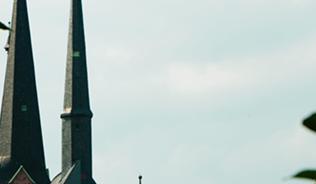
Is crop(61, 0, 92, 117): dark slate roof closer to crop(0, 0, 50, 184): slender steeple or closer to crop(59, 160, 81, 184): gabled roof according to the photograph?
crop(0, 0, 50, 184): slender steeple

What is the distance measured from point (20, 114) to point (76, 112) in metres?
4.04

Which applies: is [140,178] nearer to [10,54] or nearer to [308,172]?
[10,54]

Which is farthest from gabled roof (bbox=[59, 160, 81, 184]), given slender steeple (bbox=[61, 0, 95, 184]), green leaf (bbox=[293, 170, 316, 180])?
green leaf (bbox=[293, 170, 316, 180])

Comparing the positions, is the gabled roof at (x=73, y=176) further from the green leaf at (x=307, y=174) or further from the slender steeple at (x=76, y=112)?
the green leaf at (x=307, y=174)

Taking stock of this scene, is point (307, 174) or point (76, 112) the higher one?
point (76, 112)

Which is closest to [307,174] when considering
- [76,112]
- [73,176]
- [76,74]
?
[73,176]

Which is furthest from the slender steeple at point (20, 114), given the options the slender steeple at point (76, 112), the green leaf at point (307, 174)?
the green leaf at point (307, 174)

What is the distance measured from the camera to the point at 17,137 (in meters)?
46.0

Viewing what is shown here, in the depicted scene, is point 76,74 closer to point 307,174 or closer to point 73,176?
point 73,176

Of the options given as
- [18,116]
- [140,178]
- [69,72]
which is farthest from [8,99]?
[140,178]

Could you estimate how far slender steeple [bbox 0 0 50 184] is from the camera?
45.7 meters

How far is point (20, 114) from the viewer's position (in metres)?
46.5

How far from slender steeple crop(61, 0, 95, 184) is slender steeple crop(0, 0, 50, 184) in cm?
229

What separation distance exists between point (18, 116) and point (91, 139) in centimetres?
494
